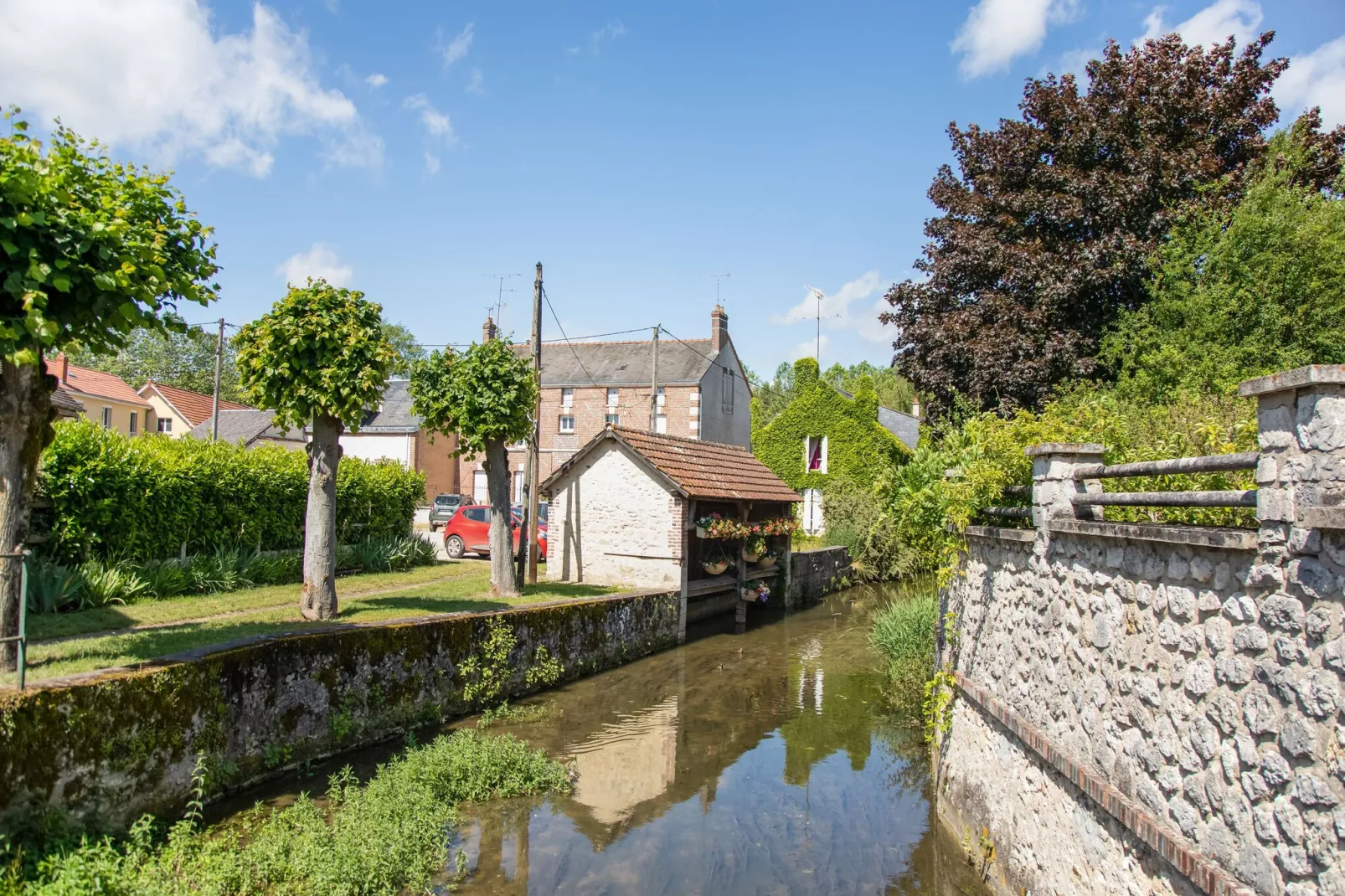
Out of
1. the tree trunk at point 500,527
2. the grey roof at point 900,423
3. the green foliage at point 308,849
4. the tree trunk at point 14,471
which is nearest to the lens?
the green foliage at point 308,849

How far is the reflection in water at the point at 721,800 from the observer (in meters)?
7.43

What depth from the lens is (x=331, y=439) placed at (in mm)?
11711

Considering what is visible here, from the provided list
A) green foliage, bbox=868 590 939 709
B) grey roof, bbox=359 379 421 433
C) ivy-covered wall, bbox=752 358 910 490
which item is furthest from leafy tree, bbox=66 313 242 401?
green foliage, bbox=868 590 939 709

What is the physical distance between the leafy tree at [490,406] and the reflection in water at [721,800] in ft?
11.2

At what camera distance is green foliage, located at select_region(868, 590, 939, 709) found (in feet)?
39.7

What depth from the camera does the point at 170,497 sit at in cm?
1391

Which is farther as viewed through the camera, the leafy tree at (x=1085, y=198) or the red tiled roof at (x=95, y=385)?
the red tiled roof at (x=95, y=385)

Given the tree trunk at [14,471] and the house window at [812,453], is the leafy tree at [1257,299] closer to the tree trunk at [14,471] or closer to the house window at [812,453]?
the tree trunk at [14,471]

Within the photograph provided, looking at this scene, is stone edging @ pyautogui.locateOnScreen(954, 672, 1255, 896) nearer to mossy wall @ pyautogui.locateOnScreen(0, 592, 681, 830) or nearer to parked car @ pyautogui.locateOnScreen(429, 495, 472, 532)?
mossy wall @ pyautogui.locateOnScreen(0, 592, 681, 830)

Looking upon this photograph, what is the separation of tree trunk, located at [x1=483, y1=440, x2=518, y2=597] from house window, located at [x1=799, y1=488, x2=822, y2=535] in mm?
21435

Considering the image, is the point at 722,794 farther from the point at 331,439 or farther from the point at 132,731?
the point at 331,439

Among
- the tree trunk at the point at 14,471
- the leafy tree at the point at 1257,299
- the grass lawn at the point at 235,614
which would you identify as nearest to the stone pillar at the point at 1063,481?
the leafy tree at the point at 1257,299

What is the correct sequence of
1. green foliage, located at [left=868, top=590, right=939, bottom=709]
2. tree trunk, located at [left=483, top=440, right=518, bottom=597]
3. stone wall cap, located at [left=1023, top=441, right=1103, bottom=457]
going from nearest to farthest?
stone wall cap, located at [left=1023, top=441, right=1103, bottom=457] → green foliage, located at [left=868, top=590, right=939, bottom=709] → tree trunk, located at [left=483, top=440, right=518, bottom=597]

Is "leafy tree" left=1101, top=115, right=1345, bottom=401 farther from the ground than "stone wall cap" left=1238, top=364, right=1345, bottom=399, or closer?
farther from the ground
